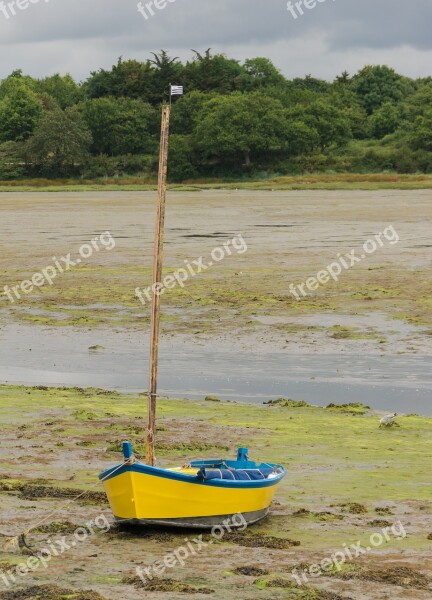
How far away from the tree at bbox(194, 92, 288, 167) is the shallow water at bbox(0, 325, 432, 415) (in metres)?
95.6

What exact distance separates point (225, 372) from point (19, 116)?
118046mm

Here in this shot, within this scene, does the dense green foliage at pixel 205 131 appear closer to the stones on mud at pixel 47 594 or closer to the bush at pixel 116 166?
the bush at pixel 116 166


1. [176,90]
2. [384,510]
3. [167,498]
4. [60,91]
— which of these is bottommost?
[384,510]

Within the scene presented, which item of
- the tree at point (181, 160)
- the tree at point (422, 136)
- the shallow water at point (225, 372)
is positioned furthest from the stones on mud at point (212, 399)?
the tree at point (422, 136)

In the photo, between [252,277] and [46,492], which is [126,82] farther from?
[46,492]

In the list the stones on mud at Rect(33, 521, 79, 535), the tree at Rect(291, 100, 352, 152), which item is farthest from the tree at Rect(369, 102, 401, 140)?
the stones on mud at Rect(33, 521, 79, 535)

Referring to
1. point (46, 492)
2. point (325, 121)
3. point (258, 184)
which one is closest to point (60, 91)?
point (325, 121)

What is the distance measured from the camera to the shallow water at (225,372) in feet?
72.9

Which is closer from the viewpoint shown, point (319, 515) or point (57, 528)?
point (57, 528)

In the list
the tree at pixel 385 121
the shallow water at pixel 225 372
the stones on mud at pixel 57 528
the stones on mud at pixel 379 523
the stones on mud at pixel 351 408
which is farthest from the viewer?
the tree at pixel 385 121

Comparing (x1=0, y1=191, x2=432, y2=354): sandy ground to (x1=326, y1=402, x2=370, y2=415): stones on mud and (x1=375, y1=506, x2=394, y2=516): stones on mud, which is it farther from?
(x1=375, y1=506, x2=394, y2=516): stones on mud

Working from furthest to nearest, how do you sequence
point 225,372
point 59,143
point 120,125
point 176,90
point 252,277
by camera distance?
point 120,125 < point 59,143 < point 252,277 < point 225,372 < point 176,90

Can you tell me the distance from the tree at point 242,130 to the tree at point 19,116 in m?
22.3

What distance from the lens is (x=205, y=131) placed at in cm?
12300
